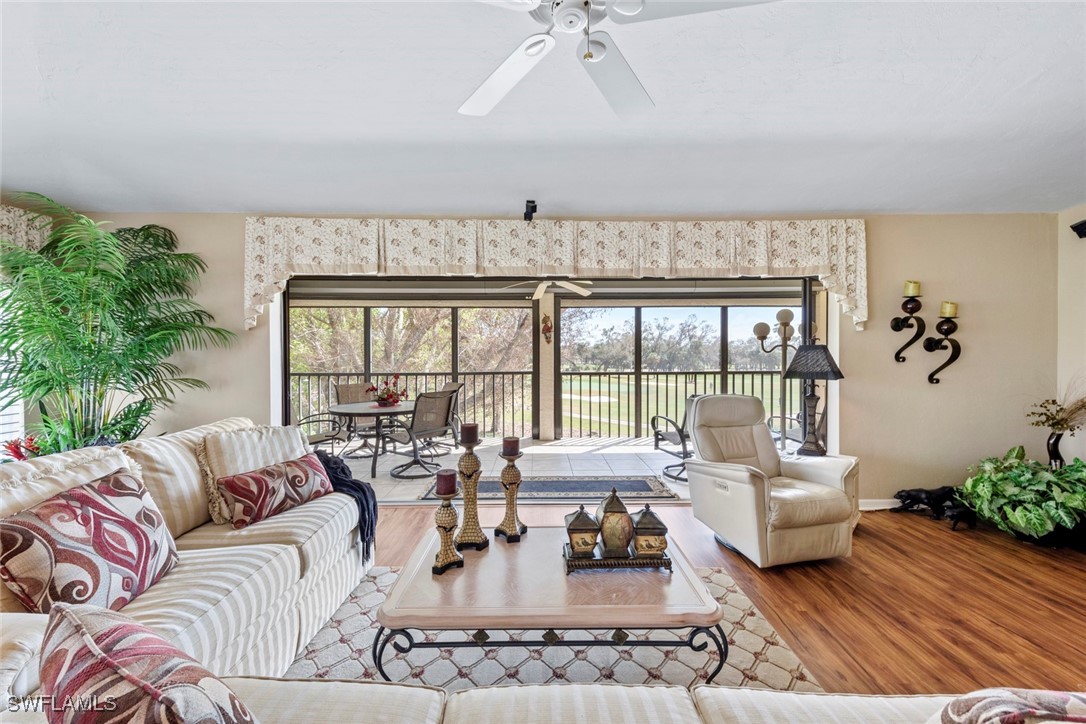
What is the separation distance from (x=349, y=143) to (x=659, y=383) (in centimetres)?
511

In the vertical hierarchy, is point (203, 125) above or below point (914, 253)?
above

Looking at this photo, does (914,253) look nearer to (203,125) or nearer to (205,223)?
(203,125)

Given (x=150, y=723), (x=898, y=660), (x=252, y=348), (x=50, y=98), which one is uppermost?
(x=50, y=98)

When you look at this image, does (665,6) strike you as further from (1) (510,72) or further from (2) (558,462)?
(2) (558,462)

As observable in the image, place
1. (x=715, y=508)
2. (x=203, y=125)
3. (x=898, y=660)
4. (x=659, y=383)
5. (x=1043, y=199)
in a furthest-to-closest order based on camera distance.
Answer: (x=659, y=383) < (x=1043, y=199) < (x=715, y=508) < (x=203, y=125) < (x=898, y=660)

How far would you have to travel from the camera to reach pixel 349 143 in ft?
7.91

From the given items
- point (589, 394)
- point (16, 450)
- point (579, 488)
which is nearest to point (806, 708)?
point (579, 488)

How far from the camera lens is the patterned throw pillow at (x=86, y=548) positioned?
1.24 meters

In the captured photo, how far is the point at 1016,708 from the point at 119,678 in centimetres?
117

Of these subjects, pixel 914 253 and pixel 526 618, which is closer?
pixel 526 618

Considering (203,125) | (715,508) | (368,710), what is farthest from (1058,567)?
(203,125)

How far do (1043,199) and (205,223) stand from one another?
614cm

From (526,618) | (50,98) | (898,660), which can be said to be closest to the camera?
(526,618)

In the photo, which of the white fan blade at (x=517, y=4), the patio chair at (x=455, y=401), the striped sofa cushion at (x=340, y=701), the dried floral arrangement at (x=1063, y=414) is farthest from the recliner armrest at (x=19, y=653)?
the dried floral arrangement at (x=1063, y=414)
